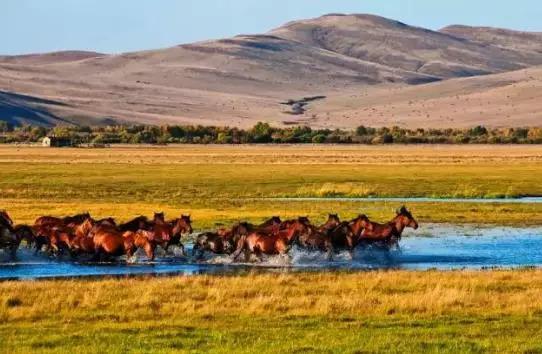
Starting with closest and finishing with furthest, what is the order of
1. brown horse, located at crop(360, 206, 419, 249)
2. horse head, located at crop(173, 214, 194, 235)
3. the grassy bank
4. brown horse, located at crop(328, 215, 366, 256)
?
the grassy bank → brown horse, located at crop(328, 215, 366, 256) → horse head, located at crop(173, 214, 194, 235) → brown horse, located at crop(360, 206, 419, 249)

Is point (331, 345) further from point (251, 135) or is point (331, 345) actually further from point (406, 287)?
point (251, 135)

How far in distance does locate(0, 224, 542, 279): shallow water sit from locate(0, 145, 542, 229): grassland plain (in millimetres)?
6434

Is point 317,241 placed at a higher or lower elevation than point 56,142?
higher

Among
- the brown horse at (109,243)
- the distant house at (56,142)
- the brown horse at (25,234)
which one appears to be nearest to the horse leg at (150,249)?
the brown horse at (109,243)

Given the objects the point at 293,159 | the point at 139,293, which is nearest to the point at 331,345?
the point at 139,293

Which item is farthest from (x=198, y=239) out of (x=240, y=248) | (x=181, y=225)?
(x=240, y=248)

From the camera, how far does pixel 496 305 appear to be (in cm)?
1636

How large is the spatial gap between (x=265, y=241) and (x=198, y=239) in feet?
4.80

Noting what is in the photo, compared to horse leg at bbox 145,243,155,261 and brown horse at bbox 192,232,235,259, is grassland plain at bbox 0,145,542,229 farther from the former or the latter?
horse leg at bbox 145,243,155,261

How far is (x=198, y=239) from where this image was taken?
75.9 ft

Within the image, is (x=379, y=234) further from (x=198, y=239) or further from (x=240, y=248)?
(x=198, y=239)

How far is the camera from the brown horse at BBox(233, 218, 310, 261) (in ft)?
73.6

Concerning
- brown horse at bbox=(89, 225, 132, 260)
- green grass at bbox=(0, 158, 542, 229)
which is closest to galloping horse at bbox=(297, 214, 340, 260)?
brown horse at bbox=(89, 225, 132, 260)

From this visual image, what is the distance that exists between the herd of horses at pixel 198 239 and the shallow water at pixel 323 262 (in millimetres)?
198
